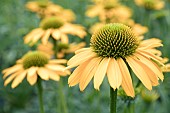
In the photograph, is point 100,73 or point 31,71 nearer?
point 100,73

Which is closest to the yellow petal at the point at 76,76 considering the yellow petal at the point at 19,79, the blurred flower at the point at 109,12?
the yellow petal at the point at 19,79

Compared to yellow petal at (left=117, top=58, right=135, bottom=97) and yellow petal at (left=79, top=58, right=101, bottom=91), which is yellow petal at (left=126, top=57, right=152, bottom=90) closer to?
yellow petal at (left=117, top=58, right=135, bottom=97)

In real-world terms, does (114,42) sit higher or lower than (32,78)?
higher

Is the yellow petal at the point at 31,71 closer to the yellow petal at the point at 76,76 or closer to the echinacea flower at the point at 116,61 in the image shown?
the echinacea flower at the point at 116,61

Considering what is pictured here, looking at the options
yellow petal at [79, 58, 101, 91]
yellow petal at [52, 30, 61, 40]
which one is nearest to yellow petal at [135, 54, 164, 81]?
yellow petal at [79, 58, 101, 91]

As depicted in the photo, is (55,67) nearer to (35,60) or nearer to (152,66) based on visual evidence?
(35,60)

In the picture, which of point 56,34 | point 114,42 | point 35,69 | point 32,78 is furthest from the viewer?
point 56,34

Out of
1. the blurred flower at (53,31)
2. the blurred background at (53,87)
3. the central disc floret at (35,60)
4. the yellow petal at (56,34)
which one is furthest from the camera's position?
the blurred background at (53,87)

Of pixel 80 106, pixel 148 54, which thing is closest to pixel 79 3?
pixel 80 106

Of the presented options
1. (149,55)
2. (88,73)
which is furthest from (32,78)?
(149,55)
